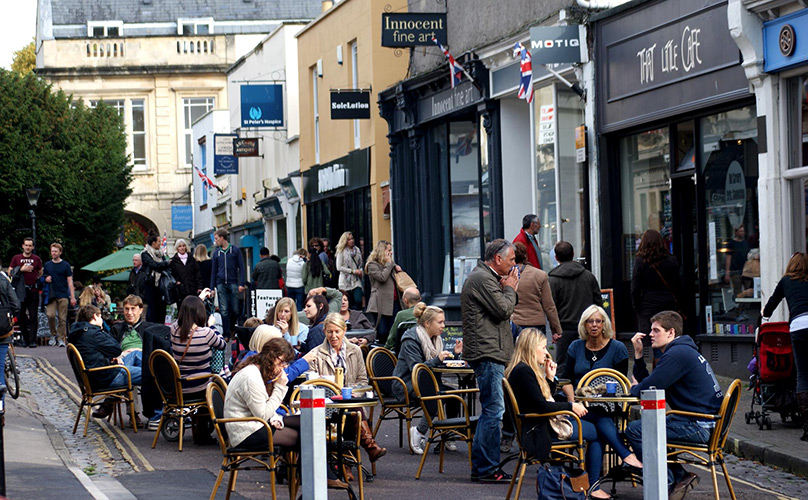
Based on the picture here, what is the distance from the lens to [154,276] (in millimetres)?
21453

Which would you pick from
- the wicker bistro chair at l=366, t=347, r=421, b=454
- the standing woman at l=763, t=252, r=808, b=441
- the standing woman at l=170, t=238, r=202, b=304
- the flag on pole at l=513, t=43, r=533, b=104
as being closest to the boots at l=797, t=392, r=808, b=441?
the standing woman at l=763, t=252, r=808, b=441

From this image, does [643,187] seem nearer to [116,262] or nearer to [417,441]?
[417,441]

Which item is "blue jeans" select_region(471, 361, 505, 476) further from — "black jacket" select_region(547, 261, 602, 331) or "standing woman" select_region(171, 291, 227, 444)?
"black jacket" select_region(547, 261, 602, 331)

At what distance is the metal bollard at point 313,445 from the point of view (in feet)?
23.6

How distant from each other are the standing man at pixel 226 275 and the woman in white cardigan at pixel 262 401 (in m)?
13.4

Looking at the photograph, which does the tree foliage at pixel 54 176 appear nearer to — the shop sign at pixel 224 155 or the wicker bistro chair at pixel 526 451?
the shop sign at pixel 224 155

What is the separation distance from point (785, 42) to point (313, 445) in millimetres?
8683

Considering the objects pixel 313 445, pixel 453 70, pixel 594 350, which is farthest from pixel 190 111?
pixel 313 445

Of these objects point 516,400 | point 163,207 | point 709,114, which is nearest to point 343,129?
point 709,114

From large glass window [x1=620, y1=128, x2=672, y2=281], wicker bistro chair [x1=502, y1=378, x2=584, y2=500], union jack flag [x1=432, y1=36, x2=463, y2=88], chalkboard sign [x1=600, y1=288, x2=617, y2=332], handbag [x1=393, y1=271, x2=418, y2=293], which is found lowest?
wicker bistro chair [x1=502, y1=378, x2=584, y2=500]

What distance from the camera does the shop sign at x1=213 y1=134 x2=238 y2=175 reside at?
39312 mm

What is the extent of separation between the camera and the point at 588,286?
1441 centimetres

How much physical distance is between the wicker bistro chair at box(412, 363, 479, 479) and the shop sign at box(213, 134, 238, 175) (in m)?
28.1

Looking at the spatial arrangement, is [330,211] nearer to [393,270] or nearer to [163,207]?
[393,270]
